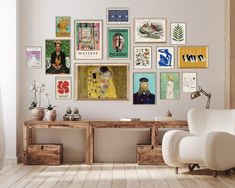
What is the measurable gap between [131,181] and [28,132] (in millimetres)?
2119

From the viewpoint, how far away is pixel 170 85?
23.1 feet

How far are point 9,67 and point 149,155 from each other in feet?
7.81

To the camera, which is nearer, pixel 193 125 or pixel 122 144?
pixel 193 125

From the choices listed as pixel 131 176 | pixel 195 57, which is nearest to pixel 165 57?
pixel 195 57

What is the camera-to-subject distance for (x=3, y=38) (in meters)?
6.84

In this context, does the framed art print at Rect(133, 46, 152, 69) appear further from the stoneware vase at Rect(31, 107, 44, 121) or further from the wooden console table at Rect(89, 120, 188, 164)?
the stoneware vase at Rect(31, 107, 44, 121)

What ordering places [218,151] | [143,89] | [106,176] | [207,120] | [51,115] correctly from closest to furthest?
[218,151], [106,176], [207,120], [51,115], [143,89]

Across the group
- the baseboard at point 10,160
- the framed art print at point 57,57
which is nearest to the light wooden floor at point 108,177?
the baseboard at point 10,160

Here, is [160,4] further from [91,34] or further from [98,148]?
[98,148]

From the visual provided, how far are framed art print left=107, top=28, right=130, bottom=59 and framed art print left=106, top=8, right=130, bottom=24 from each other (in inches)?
4.7

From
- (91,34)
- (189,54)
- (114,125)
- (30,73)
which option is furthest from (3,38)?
(189,54)

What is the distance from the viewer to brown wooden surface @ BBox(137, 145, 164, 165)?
258 inches

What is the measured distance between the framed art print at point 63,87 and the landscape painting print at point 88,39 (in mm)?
391

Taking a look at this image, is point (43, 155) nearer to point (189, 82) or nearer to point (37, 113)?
point (37, 113)
